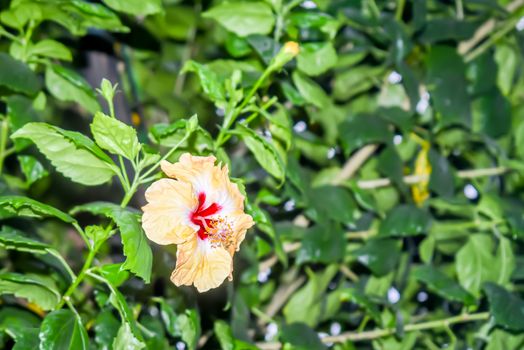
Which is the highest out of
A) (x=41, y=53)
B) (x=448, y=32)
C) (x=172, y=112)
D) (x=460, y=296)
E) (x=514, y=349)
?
(x=41, y=53)

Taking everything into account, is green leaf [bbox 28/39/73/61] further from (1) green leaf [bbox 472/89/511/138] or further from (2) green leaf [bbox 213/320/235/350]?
(1) green leaf [bbox 472/89/511/138]

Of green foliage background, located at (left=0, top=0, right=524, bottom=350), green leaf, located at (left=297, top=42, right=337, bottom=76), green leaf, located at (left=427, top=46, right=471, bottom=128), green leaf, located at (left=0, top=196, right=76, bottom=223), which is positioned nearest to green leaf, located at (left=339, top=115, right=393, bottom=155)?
green foliage background, located at (left=0, top=0, right=524, bottom=350)

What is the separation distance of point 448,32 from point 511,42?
23 cm

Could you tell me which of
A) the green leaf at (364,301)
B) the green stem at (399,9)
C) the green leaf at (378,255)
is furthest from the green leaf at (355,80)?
the green leaf at (364,301)

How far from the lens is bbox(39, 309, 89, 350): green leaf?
80cm

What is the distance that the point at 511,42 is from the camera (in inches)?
61.2

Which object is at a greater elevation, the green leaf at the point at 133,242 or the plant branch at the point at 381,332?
the green leaf at the point at 133,242

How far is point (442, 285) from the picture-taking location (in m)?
1.28

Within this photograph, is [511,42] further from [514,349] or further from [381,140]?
[514,349]

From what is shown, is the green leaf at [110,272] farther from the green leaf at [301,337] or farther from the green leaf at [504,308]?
the green leaf at [504,308]

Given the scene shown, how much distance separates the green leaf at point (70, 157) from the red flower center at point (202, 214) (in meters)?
0.11

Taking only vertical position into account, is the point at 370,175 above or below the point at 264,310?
above

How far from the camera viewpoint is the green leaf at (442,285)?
4.14ft

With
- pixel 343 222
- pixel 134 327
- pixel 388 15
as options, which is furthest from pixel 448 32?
pixel 134 327
